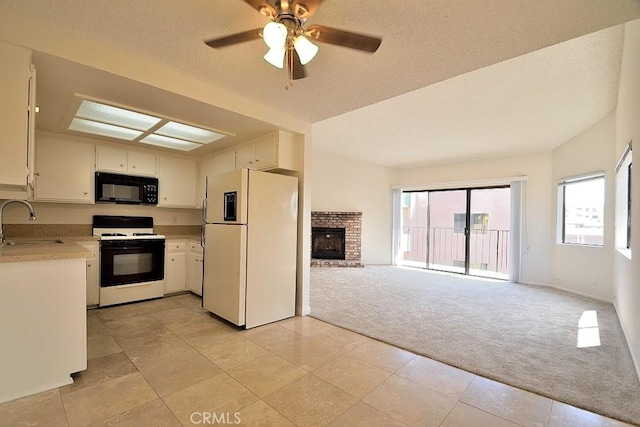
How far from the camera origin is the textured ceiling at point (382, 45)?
1622 mm

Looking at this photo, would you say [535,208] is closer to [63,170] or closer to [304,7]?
[304,7]

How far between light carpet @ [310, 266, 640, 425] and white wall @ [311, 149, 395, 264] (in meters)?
2.10

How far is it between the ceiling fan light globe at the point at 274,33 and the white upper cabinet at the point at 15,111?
1.60m

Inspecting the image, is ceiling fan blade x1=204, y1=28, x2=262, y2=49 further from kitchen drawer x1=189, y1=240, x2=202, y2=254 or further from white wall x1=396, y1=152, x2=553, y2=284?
white wall x1=396, y1=152, x2=553, y2=284

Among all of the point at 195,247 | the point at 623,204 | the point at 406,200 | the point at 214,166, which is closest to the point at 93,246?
the point at 195,247

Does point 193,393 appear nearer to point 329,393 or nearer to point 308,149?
point 329,393

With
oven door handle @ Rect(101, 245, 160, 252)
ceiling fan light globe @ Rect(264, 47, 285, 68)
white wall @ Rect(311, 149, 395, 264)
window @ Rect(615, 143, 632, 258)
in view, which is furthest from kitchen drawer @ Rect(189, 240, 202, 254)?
window @ Rect(615, 143, 632, 258)

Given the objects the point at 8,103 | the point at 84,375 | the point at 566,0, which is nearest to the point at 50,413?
the point at 84,375

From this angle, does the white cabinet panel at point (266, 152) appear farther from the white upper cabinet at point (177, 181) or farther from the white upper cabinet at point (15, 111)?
the white upper cabinet at point (15, 111)

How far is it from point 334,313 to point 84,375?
2423 mm

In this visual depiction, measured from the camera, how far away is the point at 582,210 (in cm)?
487

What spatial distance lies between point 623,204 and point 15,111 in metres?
5.94

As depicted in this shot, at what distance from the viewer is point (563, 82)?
302 cm

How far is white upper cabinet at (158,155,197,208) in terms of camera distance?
441cm
